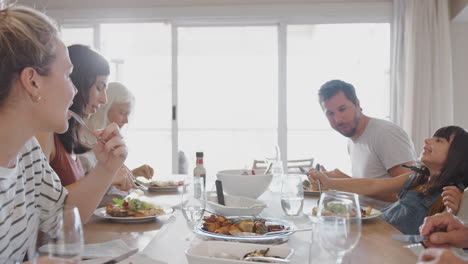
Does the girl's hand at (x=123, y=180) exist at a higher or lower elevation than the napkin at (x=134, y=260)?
higher

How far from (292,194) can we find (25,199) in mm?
876

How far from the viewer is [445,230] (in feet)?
4.46

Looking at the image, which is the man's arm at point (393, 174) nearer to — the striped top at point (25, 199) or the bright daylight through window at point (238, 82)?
the striped top at point (25, 199)

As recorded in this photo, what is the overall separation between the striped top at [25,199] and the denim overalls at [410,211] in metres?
1.35

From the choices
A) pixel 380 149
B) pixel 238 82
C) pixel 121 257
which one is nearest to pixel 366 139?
pixel 380 149

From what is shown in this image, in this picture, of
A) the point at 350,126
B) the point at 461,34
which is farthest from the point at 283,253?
the point at 461,34

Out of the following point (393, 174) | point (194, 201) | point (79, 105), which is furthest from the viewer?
point (393, 174)

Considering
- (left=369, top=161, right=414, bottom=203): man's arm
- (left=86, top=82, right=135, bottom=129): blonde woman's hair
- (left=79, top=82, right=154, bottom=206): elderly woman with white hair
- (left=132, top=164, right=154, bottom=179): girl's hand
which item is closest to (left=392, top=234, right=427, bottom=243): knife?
(left=369, top=161, right=414, bottom=203): man's arm

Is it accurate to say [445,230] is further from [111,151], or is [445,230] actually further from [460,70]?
[460,70]

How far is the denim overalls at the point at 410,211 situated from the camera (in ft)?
5.79

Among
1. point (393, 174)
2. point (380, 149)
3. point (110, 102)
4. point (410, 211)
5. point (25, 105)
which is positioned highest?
point (110, 102)

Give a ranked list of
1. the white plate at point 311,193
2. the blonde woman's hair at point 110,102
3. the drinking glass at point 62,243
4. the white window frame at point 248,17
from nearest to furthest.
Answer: the drinking glass at point 62,243 → the white plate at point 311,193 → the blonde woman's hair at point 110,102 → the white window frame at point 248,17

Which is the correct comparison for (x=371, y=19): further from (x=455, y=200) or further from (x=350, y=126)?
(x=455, y=200)

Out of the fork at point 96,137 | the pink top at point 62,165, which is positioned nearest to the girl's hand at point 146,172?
the fork at point 96,137
